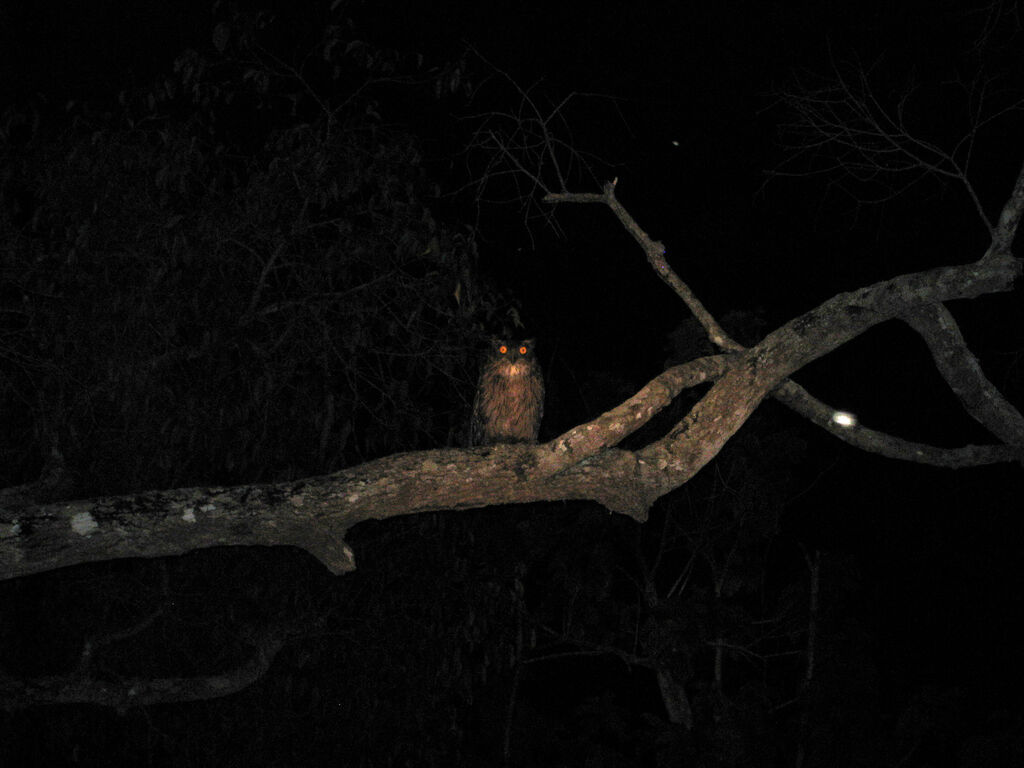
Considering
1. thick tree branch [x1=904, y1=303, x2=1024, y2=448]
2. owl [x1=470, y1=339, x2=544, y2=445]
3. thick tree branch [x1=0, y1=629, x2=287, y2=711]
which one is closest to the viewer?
thick tree branch [x1=904, y1=303, x2=1024, y2=448]

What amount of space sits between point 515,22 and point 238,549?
4724 mm

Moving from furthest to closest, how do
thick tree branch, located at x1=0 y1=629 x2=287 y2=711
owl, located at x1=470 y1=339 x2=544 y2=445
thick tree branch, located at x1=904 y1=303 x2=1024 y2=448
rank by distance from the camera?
1. owl, located at x1=470 y1=339 x2=544 y2=445
2. thick tree branch, located at x1=0 y1=629 x2=287 y2=711
3. thick tree branch, located at x1=904 y1=303 x2=1024 y2=448

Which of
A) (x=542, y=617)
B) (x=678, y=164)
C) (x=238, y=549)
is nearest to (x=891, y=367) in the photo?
(x=678, y=164)

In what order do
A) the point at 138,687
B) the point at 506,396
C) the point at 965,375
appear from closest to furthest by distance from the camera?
the point at 965,375 < the point at 138,687 < the point at 506,396

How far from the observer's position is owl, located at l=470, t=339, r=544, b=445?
4.61m

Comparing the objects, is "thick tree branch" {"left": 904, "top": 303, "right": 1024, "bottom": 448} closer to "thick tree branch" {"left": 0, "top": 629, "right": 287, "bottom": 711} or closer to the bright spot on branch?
the bright spot on branch

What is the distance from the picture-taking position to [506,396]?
4.62 metres

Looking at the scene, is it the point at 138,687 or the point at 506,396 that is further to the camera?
the point at 506,396

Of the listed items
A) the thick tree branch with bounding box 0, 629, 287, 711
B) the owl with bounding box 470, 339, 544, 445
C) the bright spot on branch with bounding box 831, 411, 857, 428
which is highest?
the owl with bounding box 470, 339, 544, 445


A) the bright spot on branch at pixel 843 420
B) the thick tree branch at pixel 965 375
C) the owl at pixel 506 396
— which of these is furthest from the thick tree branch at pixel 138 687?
the thick tree branch at pixel 965 375

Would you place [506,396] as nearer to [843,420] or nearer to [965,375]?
[843,420]

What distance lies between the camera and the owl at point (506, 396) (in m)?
4.61

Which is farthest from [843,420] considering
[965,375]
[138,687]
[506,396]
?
[138,687]

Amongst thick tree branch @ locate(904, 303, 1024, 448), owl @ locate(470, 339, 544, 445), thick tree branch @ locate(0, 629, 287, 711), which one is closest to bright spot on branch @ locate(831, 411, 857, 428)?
thick tree branch @ locate(904, 303, 1024, 448)
